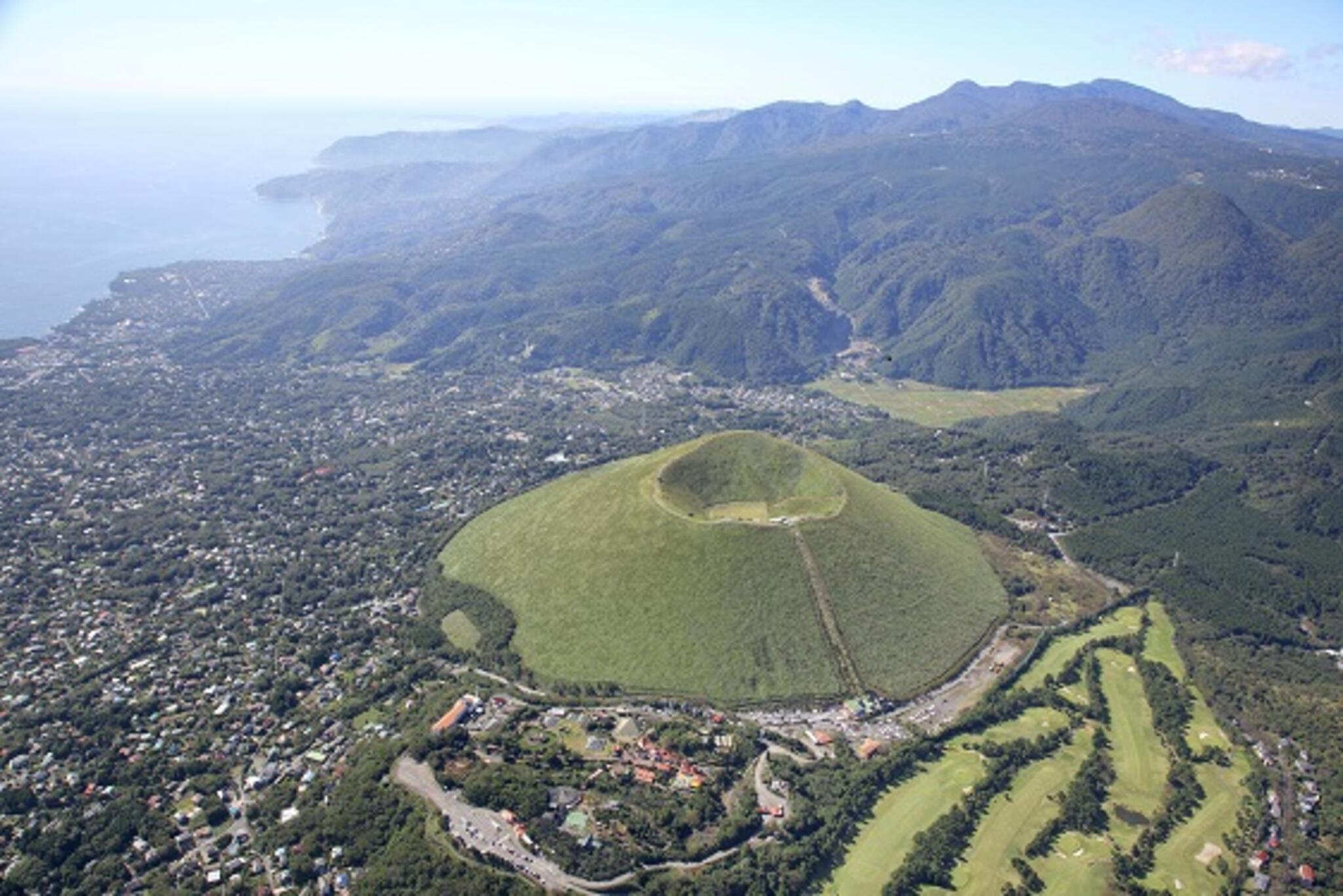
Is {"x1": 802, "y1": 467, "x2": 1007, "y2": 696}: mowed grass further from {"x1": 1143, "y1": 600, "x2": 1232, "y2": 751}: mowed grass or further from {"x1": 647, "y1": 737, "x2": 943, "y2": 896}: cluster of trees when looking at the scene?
{"x1": 1143, "y1": 600, "x2": 1232, "y2": 751}: mowed grass

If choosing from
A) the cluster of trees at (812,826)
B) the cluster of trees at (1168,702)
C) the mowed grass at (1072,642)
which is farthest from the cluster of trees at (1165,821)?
the cluster of trees at (812,826)

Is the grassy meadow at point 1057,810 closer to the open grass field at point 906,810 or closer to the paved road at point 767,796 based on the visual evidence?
the open grass field at point 906,810

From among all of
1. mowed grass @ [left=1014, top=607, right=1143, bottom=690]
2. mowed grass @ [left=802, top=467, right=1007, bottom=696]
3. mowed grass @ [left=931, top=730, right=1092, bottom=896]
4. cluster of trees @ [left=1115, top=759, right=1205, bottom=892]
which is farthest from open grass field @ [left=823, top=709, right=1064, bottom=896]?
cluster of trees @ [left=1115, top=759, right=1205, bottom=892]

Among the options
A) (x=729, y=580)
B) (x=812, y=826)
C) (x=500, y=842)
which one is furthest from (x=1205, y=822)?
(x=500, y=842)

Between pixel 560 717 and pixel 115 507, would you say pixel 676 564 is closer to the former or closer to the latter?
pixel 560 717

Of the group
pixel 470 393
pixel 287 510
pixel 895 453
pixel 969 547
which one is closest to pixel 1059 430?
pixel 895 453

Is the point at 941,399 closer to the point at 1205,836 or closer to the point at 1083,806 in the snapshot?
the point at 1083,806
